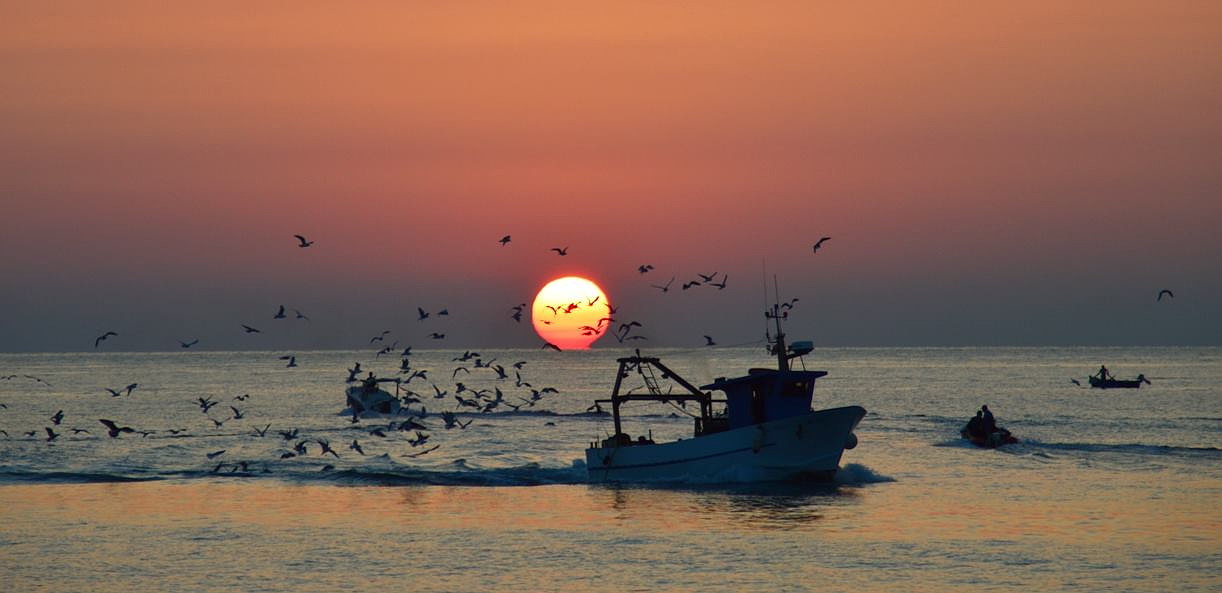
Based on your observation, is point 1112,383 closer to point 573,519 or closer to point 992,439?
point 992,439

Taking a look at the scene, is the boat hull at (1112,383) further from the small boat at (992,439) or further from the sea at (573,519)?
the small boat at (992,439)

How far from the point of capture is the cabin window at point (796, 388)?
52.5 metres

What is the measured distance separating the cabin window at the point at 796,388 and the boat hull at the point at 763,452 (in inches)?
39.0

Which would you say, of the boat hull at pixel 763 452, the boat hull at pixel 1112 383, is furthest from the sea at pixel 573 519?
the boat hull at pixel 1112 383

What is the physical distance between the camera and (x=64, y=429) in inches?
3789

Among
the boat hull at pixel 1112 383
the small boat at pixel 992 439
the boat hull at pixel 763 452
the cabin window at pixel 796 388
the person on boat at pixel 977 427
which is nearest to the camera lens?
the boat hull at pixel 763 452

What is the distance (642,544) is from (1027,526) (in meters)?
12.1

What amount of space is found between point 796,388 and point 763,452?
8.97 ft

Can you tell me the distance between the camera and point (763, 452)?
52.1 m

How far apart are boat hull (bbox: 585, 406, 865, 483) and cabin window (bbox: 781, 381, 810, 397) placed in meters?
0.99

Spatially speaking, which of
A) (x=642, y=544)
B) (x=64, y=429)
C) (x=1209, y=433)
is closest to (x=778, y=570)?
(x=642, y=544)

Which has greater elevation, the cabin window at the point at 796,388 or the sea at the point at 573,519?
the cabin window at the point at 796,388

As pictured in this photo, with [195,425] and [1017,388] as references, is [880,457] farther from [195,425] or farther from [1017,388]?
[1017,388]

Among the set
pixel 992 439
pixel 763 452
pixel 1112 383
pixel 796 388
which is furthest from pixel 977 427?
pixel 1112 383
